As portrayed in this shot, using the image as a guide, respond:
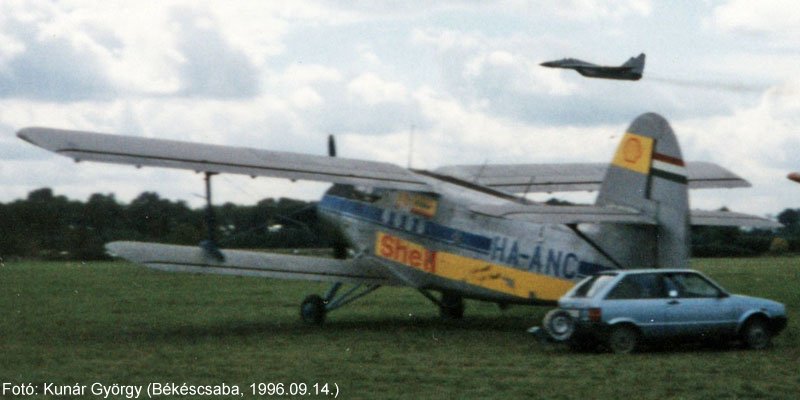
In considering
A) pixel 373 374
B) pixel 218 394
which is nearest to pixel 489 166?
pixel 373 374

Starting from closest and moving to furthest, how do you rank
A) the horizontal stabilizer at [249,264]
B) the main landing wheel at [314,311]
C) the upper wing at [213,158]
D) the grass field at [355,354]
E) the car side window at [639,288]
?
the grass field at [355,354] < the car side window at [639,288] < the upper wing at [213,158] < the horizontal stabilizer at [249,264] < the main landing wheel at [314,311]

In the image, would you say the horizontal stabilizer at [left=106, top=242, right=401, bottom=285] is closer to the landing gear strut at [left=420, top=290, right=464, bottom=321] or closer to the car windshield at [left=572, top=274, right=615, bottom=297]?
the landing gear strut at [left=420, top=290, right=464, bottom=321]

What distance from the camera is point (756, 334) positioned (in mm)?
18109

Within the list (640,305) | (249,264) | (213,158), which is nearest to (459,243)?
(249,264)

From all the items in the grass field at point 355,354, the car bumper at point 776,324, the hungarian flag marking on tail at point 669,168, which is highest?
the hungarian flag marking on tail at point 669,168

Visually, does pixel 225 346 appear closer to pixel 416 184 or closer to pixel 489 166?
pixel 416 184

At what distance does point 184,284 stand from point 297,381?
1011 inches

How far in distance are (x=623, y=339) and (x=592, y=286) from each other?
3.14ft

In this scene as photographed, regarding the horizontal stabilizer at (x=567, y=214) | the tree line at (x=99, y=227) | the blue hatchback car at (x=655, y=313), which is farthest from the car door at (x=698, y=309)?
the tree line at (x=99, y=227)

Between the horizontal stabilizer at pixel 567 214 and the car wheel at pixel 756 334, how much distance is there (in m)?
2.58

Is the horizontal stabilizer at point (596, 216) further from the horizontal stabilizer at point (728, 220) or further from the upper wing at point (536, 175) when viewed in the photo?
the upper wing at point (536, 175)

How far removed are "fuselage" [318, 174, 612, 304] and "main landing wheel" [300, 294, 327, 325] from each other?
4.15 ft

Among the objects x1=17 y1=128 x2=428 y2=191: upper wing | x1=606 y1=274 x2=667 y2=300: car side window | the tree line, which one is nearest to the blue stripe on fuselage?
x1=17 y1=128 x2=428 y2=191: upper wing

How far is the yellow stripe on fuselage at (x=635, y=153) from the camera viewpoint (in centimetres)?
2055
